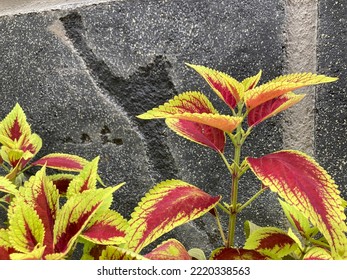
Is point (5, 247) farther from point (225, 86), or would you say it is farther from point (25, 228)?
point (225, 86)

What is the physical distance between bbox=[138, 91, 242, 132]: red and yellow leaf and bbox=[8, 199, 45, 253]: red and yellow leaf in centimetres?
14

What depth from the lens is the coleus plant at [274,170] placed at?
375 mm

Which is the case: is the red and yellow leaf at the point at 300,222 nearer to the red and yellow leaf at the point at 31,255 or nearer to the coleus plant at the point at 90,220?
the coleus plant at the point at 90,220

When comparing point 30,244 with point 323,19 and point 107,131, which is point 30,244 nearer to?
point 107,131

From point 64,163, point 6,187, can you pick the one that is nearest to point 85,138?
point 64,163

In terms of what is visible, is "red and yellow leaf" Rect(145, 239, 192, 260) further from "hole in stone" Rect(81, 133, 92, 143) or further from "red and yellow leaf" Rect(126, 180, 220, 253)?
"hole in stone" Rect(81, 133, 92, 143)

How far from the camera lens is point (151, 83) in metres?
0.70

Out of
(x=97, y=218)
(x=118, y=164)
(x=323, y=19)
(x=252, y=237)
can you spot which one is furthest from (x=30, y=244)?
(x=323, y=19)

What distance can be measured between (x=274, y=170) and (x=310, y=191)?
0.13 feet

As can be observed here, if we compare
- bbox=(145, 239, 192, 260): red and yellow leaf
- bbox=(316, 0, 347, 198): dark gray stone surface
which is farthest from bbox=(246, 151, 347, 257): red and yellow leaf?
bbox=(316, 0, 347, 198): dark gray stone surface

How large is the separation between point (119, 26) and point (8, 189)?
0.32 metres

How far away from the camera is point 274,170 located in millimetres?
407

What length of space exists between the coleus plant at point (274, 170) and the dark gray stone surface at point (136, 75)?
143 mm

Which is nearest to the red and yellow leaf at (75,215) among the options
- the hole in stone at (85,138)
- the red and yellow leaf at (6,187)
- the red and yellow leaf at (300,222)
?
the red and yellow leaf at (6,187)
